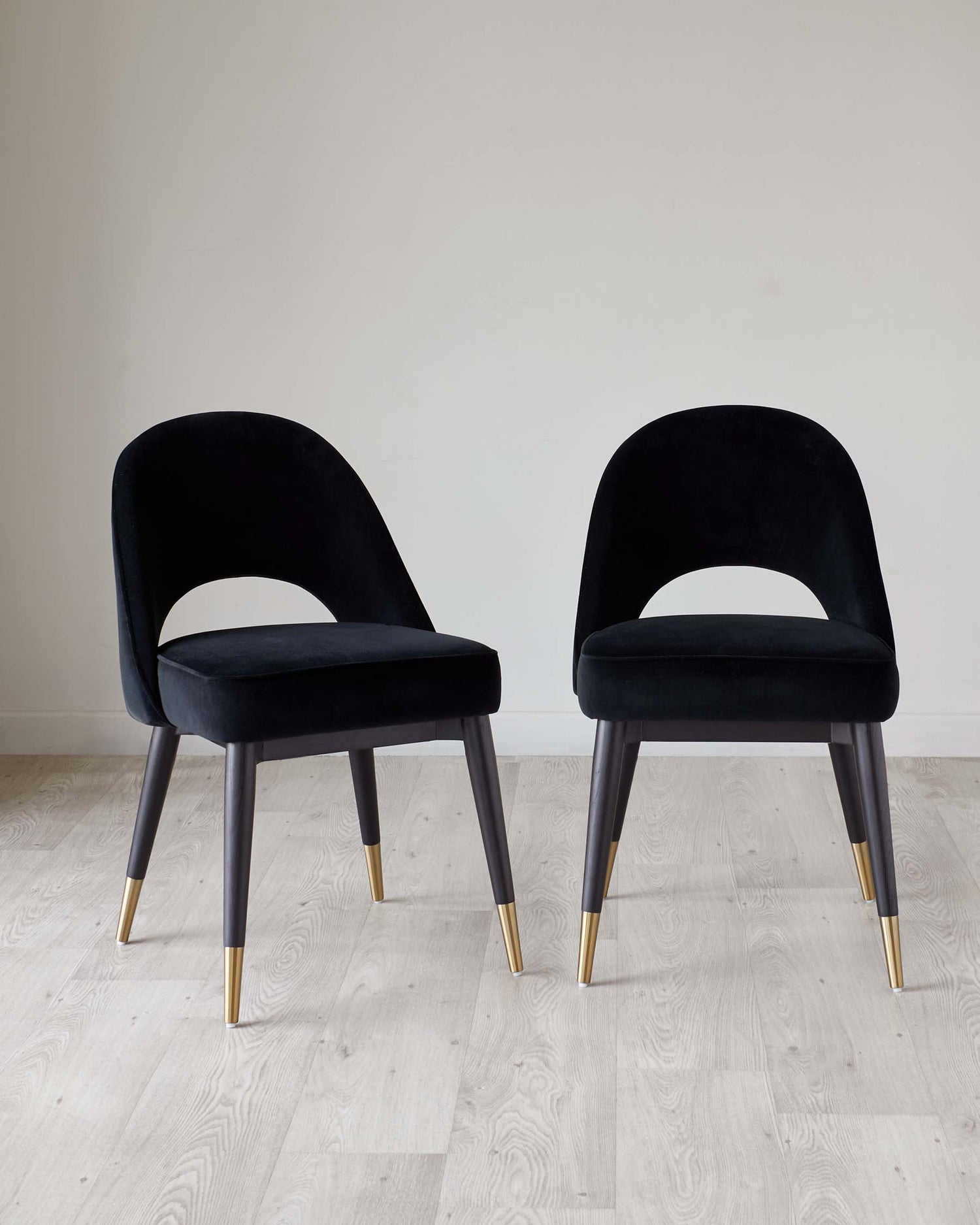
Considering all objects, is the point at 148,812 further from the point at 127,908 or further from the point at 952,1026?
the point at 952,1026

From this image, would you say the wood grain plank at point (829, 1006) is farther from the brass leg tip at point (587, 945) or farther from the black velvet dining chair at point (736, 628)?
the brass leg tip at point (587, 945)

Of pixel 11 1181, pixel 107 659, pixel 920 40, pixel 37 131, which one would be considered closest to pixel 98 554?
pixel 107 659

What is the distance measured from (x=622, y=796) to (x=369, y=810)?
18.1 inches

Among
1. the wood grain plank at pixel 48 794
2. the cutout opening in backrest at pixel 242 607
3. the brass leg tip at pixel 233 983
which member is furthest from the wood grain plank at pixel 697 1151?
the cutout opening in backrest at pixel 242 607

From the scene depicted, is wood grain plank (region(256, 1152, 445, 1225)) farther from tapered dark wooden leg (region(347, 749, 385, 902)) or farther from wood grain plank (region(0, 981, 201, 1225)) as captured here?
tapered dark wooden leg (region(347, 749, 385, 902))

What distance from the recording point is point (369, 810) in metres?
2.29

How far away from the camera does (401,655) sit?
1913 mm

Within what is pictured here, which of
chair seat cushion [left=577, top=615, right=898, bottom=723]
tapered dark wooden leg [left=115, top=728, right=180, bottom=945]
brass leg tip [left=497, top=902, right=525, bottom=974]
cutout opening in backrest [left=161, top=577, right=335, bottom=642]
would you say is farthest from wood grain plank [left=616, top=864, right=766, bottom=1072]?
cutout opening in backrest [left=161, top=577, right=335, bottom=642]

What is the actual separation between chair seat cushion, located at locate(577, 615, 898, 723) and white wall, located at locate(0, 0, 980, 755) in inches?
Result: 48.3

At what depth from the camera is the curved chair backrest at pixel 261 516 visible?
216 centimetres

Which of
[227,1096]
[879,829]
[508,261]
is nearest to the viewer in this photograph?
[227,1096]

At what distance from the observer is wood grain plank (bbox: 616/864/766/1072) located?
1.79 metres

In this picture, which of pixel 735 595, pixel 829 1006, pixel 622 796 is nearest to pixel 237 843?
pixel 622 796

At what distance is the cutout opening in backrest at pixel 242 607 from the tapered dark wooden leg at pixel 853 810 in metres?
1.43
